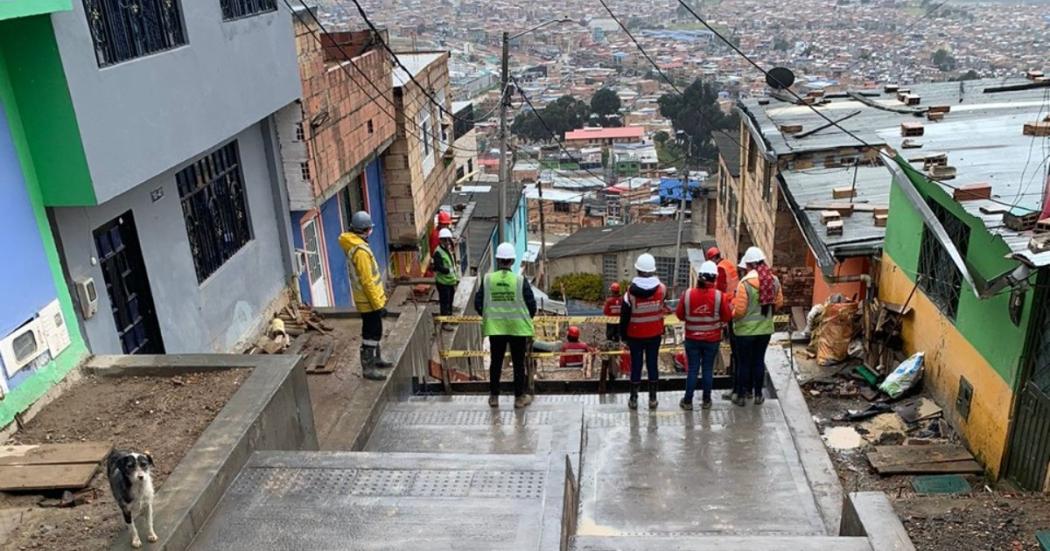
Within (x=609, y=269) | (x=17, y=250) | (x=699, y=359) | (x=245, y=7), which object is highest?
(x=245, y=7)

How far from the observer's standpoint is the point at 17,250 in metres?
6.52

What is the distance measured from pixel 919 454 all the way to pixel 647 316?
11.6 ft

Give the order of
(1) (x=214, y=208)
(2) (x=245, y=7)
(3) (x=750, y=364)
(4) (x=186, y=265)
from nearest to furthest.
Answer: (3) (x=750, y=364), (4) (x=186, y=265), (2) (x=245, y=7), (1) (x=214, y=208)

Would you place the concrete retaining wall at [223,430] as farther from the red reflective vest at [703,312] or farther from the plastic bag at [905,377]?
the plastic bag at [905,377]

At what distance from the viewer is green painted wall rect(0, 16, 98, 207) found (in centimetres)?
644

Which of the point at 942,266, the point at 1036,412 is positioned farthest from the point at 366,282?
the point at 942,266

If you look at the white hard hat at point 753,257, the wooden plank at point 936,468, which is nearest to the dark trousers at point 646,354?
the white hard hat at point 753,257

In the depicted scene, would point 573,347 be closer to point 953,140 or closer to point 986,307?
point 986,307

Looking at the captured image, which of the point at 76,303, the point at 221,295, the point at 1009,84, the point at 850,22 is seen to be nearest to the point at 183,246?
the point at 221,295

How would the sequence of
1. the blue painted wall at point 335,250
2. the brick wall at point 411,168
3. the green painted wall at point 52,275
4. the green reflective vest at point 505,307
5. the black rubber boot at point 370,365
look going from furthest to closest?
the brick wall at point 411,168 → the blue painted wall at point 335,250 → the black rubber boot at point 370,365 → the green reflective vest at point 505,307 → the green painted wall at point 52,275

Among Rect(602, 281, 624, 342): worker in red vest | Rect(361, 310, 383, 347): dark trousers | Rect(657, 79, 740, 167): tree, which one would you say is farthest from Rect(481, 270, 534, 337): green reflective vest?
Rect(657, 79, 740, 167): tree

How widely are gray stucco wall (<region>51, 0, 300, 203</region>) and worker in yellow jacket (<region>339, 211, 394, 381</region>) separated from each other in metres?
2.15

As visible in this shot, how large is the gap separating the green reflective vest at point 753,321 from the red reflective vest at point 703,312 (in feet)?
0.80

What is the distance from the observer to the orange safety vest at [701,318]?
25.5 feet
